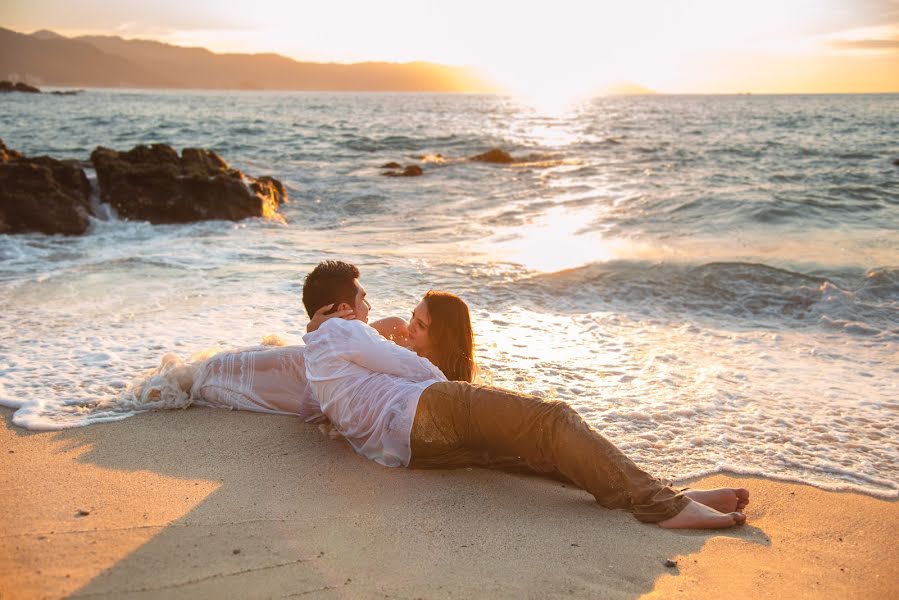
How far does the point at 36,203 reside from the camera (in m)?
13.0

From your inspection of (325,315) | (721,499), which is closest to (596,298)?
(325,315)

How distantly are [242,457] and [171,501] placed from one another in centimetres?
72

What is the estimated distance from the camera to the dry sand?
2969 millimetres

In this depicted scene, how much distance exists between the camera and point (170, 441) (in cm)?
459

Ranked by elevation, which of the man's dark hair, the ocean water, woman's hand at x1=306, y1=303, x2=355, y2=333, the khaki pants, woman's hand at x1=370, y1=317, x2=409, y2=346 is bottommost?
the ocean water

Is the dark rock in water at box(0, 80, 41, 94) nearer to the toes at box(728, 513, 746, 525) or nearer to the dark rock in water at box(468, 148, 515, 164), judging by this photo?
the dark rock in water at box(468, 148, 515, 164)

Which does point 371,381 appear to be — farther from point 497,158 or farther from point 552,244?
point 497,158

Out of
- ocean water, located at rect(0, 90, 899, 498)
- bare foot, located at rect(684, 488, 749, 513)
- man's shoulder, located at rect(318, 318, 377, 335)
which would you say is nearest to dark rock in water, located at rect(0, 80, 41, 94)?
ocean water, located at rect(0, 90, 899, 498)

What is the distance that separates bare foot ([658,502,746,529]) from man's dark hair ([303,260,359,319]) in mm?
2205

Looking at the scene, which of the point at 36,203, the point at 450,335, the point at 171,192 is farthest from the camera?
the point at 171,192

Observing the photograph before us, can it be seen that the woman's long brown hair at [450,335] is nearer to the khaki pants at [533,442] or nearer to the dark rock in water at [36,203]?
the khaki pants at [533,442]

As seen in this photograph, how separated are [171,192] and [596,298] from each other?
9731 millimetres

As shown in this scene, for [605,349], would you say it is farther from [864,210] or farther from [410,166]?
[410,166]

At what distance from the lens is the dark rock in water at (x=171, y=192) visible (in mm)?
14531
